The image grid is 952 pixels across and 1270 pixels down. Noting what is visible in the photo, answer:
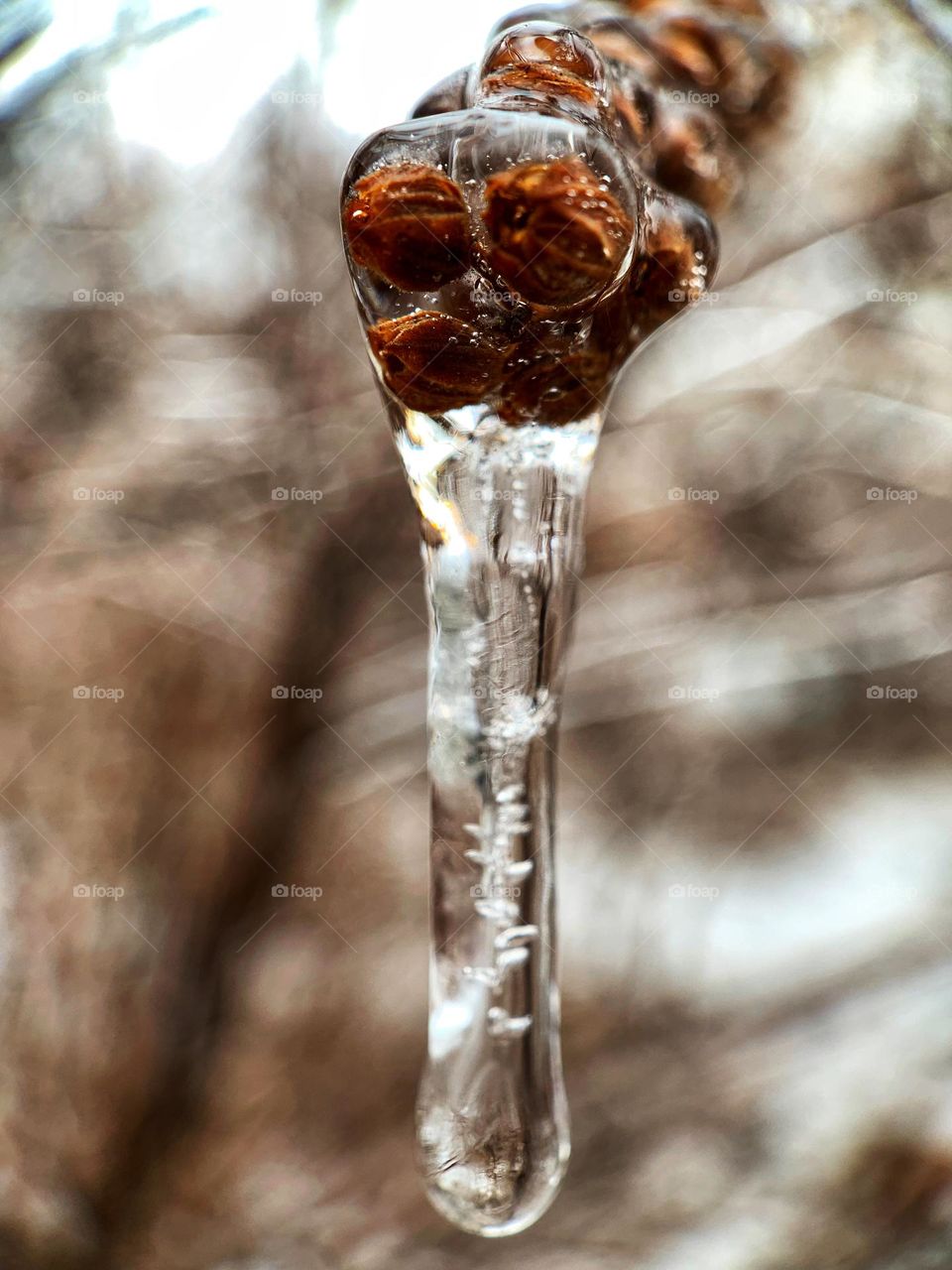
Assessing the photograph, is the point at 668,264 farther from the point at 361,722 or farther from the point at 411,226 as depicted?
the point at 361,722

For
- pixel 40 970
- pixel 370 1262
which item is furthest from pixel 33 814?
pixel 370 1262

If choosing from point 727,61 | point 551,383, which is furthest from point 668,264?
point 727,61

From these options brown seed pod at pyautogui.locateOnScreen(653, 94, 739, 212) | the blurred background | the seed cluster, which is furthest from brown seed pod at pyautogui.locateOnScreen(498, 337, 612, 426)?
the blurred background

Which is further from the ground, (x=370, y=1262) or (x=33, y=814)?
(x=33, y=814)

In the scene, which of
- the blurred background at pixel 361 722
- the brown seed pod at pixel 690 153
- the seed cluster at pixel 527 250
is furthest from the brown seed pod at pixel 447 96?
the blurred background at pixel 361 722

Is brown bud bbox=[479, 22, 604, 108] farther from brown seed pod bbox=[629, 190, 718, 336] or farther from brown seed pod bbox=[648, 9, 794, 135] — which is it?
brown seed pod bbox=[648, 9, 794, 135]

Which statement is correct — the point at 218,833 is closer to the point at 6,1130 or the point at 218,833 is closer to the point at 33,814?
the point at 33,814
